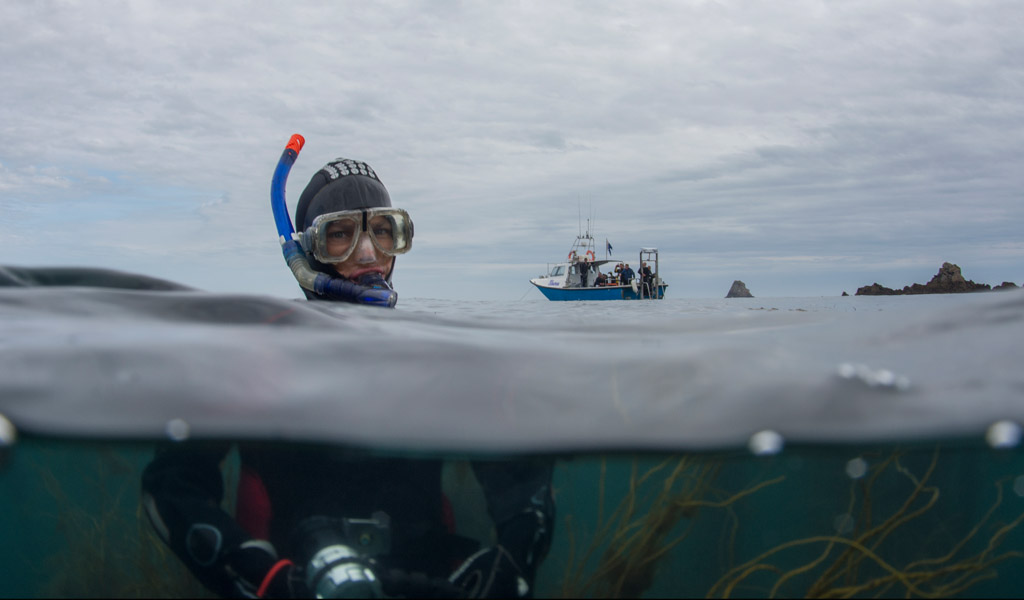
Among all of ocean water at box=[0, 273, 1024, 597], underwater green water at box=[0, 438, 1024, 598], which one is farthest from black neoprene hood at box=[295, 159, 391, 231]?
underwater green water at box=[0, 438, 1024, 598]

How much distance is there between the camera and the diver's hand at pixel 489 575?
10.0 ft

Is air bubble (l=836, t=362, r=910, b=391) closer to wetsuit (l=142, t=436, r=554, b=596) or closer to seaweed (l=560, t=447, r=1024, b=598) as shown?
seaweed (l=560, t=447, r=1024, b=598)

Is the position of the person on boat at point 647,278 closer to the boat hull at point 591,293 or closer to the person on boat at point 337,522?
the boat hull at point 591,293

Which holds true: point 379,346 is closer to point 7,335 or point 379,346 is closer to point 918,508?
point 7,335

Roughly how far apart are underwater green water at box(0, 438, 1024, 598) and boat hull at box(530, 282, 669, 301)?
1698 inches

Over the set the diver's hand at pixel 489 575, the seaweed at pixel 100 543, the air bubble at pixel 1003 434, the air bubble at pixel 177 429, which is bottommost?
the seaweed at pixel 100 543

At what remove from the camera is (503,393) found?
10.2 ft

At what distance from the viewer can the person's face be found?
4.31 meters

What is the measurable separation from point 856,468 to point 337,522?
3.16 meters

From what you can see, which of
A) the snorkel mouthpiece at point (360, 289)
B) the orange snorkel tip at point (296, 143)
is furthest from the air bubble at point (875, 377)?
the orange snorkel tip at point (296, 143)

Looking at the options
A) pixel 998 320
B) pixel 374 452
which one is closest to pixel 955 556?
pixel 998 320

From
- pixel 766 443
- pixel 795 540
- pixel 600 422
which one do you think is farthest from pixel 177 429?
pixel 795 540

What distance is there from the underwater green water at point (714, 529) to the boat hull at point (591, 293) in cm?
4313

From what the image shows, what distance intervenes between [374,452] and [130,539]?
202cm
